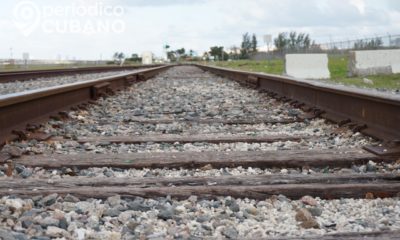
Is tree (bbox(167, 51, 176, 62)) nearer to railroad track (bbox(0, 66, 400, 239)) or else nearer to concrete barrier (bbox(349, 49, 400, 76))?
concrete barrier (bbox(349, 49, 400, 76))

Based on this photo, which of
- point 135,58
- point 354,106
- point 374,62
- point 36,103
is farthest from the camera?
point 135,58

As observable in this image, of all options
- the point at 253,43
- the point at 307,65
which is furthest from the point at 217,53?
the point at 307,65

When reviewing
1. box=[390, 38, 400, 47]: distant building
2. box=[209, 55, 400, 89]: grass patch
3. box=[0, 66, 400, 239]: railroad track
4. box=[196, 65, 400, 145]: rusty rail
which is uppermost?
box=[390, 38, 400, 47]: distant building

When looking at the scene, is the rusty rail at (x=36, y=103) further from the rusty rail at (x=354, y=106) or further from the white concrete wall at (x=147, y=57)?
the white concrete wall at (x=147, y=57)

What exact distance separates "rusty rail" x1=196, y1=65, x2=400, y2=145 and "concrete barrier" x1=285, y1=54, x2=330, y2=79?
427 inches

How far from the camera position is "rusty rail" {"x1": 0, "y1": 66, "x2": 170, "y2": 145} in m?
4.33

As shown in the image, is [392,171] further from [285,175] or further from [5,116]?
[5,116]

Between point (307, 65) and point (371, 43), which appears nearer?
point (307, 65)

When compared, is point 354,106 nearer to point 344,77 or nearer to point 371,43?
point 344,77

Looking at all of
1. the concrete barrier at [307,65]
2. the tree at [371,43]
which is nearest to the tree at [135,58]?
the tree at [371,43]

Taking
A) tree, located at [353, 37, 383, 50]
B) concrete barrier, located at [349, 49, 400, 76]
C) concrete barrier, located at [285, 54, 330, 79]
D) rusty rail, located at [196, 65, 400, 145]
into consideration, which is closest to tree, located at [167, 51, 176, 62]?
tree, located at [353, 37, 383, 50]

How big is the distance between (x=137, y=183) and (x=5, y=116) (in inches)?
69.0

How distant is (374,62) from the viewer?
18.1 m

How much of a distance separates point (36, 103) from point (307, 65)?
593 inches
